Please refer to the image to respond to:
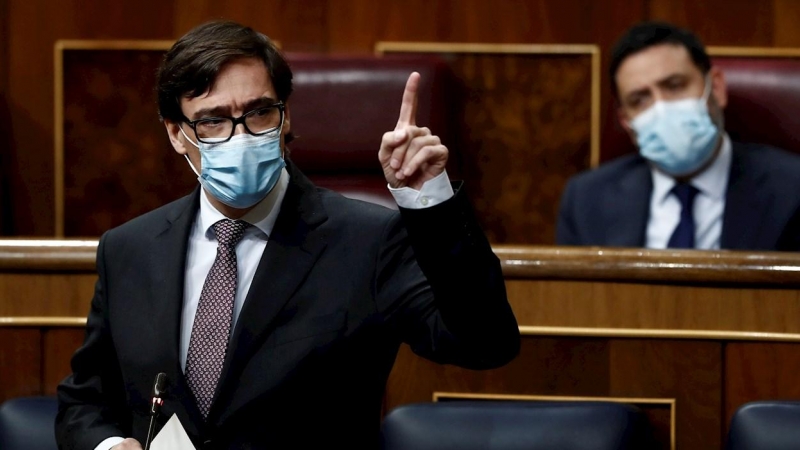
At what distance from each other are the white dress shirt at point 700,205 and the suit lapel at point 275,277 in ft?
2.21

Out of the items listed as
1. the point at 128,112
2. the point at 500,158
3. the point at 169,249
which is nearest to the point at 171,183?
the point at 128,112

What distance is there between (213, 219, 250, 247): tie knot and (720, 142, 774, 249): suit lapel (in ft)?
2.28

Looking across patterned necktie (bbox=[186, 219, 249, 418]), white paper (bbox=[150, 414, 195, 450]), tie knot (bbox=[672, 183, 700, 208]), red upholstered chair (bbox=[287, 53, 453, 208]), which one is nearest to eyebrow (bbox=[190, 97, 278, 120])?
patterned necktie (bbox=[186, 219, 249, 418])

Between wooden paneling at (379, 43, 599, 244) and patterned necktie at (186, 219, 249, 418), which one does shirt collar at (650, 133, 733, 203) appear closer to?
wooden paneling at (379, 43, 599, 244)

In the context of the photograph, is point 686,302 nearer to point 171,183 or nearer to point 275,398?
point 275,398

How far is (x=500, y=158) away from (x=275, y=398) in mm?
965

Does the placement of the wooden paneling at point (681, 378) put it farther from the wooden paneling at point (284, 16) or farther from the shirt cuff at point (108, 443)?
the wooden paneling at point (284, 16)

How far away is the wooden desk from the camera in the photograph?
41.9 inches

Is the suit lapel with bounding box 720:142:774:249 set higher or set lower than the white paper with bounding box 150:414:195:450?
higher

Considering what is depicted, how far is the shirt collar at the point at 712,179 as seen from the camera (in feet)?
4.74

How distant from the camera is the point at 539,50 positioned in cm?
172

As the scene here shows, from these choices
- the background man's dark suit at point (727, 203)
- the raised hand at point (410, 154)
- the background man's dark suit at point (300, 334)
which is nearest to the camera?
the raised hand at point (410, 154)

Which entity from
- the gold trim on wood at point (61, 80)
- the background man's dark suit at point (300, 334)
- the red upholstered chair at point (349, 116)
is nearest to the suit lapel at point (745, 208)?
the red upholstered chair at point (349, 116)

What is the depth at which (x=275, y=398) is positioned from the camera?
84 cm
